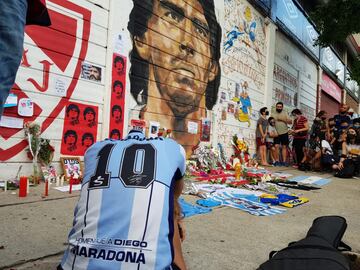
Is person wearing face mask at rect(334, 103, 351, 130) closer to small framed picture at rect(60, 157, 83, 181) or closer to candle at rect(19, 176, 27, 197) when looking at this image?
small framed picture at rect(60, 157, 83, 181)

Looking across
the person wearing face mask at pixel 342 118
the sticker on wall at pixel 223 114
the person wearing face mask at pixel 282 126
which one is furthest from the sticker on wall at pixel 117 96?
the person wearing face mask at pixel 342 118

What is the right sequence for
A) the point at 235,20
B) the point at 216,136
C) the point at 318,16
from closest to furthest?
the point at 216,136 → the point at 235,20 → the point at 318,16

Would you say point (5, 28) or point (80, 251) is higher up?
point (5, 28)

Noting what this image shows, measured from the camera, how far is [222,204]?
13.7 ft

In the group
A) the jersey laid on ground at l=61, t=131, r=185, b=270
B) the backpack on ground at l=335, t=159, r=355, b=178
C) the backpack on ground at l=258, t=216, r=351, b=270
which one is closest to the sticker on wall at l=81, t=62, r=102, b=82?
the jersey laid on ground at l=61, t=131, r=185, b=270

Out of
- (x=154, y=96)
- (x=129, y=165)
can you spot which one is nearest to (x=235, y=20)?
(x=154, y=96)

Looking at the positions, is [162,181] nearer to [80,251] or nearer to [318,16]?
[80,251]

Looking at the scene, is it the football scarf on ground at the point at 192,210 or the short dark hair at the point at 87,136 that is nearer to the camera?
the football scarf on ground at the point at 192,210

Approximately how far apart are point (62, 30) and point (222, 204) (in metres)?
3.19

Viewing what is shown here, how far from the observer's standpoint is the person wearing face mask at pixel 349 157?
26.5 ft

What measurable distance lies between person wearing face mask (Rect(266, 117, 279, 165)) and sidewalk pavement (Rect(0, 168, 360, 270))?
624 centimetres

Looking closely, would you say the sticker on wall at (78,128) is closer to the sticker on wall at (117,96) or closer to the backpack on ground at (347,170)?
the sticker on wall at (117,96)

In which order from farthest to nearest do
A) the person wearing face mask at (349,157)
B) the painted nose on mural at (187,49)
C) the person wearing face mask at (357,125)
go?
the person wearing face mask at (357,125) < the person wearing face mask at (349,157) < the painted nose on mural at (187,49)

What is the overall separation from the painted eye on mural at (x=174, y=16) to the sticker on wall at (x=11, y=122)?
3772mm
